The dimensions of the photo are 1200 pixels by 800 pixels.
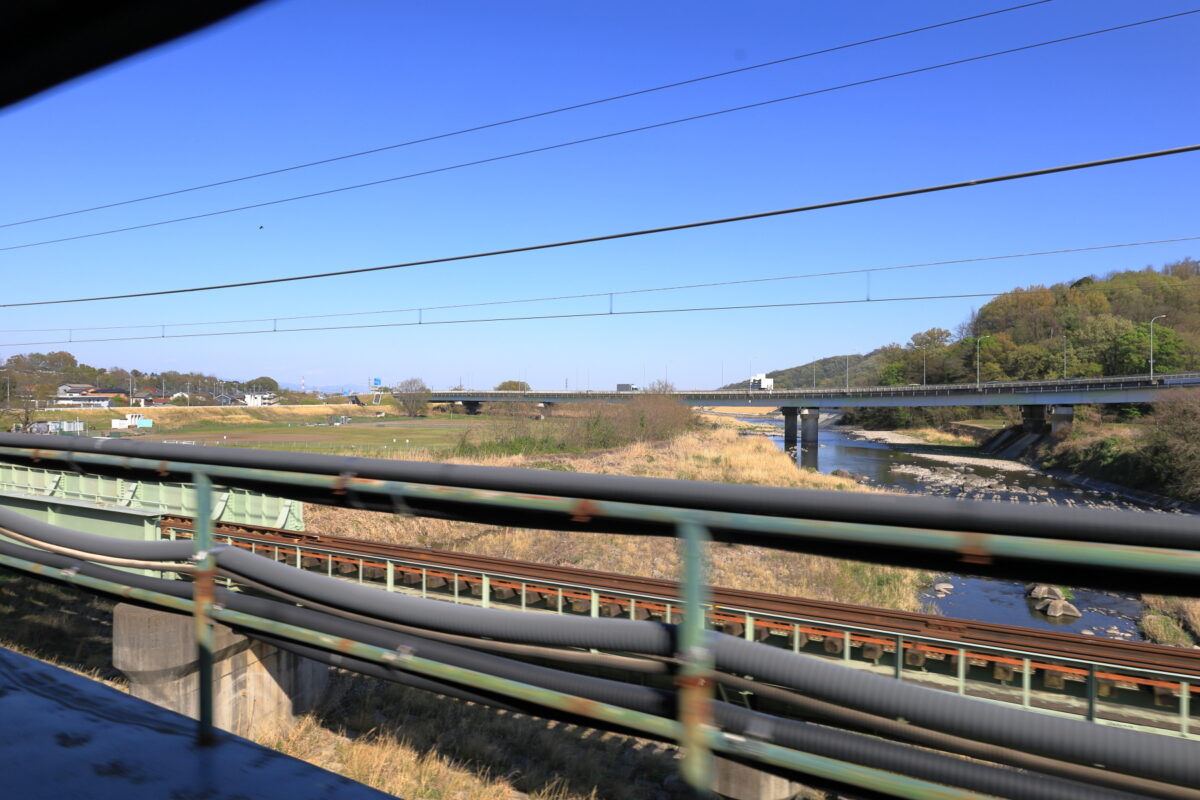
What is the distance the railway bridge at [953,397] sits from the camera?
41.5 m

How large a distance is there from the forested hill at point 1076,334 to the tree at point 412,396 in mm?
51167

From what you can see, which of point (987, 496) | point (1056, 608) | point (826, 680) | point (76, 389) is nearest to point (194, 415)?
point (76, 389)

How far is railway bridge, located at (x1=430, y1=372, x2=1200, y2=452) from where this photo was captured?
41.5 m

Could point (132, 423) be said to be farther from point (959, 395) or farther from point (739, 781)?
point (959, 395)

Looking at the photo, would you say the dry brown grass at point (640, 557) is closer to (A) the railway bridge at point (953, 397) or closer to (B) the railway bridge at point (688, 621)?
(B) the railway bridge at point (688, 621)

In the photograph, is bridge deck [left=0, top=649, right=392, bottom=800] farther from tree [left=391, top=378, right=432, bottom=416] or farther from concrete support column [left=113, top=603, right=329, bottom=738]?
tree [left=391, top=378, right=432, bottom=416]

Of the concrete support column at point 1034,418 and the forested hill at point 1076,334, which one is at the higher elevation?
the forested hill at point 1076,334

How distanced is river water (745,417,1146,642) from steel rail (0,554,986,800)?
38 cm

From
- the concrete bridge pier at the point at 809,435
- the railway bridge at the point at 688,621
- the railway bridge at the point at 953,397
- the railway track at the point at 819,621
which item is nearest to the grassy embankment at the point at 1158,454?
the railway bridge at the point at 953,397

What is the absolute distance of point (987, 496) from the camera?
1188 inches

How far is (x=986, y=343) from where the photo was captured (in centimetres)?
6875

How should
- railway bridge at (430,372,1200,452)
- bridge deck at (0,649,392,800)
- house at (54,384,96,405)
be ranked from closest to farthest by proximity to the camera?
bridge deck at (0,649,392,800)
railway bridge at (430,372,1200,452)
house at (54,384,96,405)

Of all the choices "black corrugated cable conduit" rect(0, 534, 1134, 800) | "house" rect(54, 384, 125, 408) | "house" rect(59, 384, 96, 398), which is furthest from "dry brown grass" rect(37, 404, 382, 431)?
"black corrugated cable conduit" rect(0, 534, 1134, 800)

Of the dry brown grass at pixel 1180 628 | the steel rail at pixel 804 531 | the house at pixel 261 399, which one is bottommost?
the dry brown grass at pixel 1180 628
